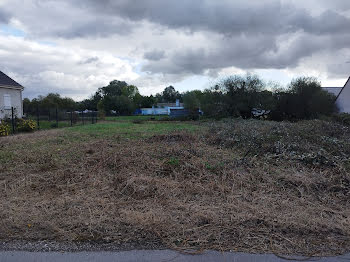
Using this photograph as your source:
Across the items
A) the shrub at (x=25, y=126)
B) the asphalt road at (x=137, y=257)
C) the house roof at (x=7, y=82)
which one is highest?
the house roof at (x=7, y=82)

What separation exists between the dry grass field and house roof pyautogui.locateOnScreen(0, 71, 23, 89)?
1655cm

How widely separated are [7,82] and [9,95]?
110cm

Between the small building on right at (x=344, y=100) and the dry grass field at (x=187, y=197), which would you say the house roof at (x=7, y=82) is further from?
the small building on right at (x=344, y=100)

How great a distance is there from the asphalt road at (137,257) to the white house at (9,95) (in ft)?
65.7

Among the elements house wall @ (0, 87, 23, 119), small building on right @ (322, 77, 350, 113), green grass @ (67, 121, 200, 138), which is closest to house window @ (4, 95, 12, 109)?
house wall @ (0, 87, 23, 119)

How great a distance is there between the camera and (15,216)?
13.0 ft

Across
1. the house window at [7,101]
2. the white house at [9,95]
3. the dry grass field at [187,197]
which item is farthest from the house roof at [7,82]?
the dry grass field at [187,197]

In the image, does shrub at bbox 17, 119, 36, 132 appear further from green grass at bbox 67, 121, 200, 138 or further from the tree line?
the tree line

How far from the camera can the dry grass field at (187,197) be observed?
3436mm

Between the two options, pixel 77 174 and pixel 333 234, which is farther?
pixel 77 174

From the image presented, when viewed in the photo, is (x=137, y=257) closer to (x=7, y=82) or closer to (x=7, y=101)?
(x=7, y=101)

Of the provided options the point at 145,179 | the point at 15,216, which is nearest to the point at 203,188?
the point at 145,179

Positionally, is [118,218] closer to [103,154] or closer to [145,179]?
[145,179]

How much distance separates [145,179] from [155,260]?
7.97 feet
